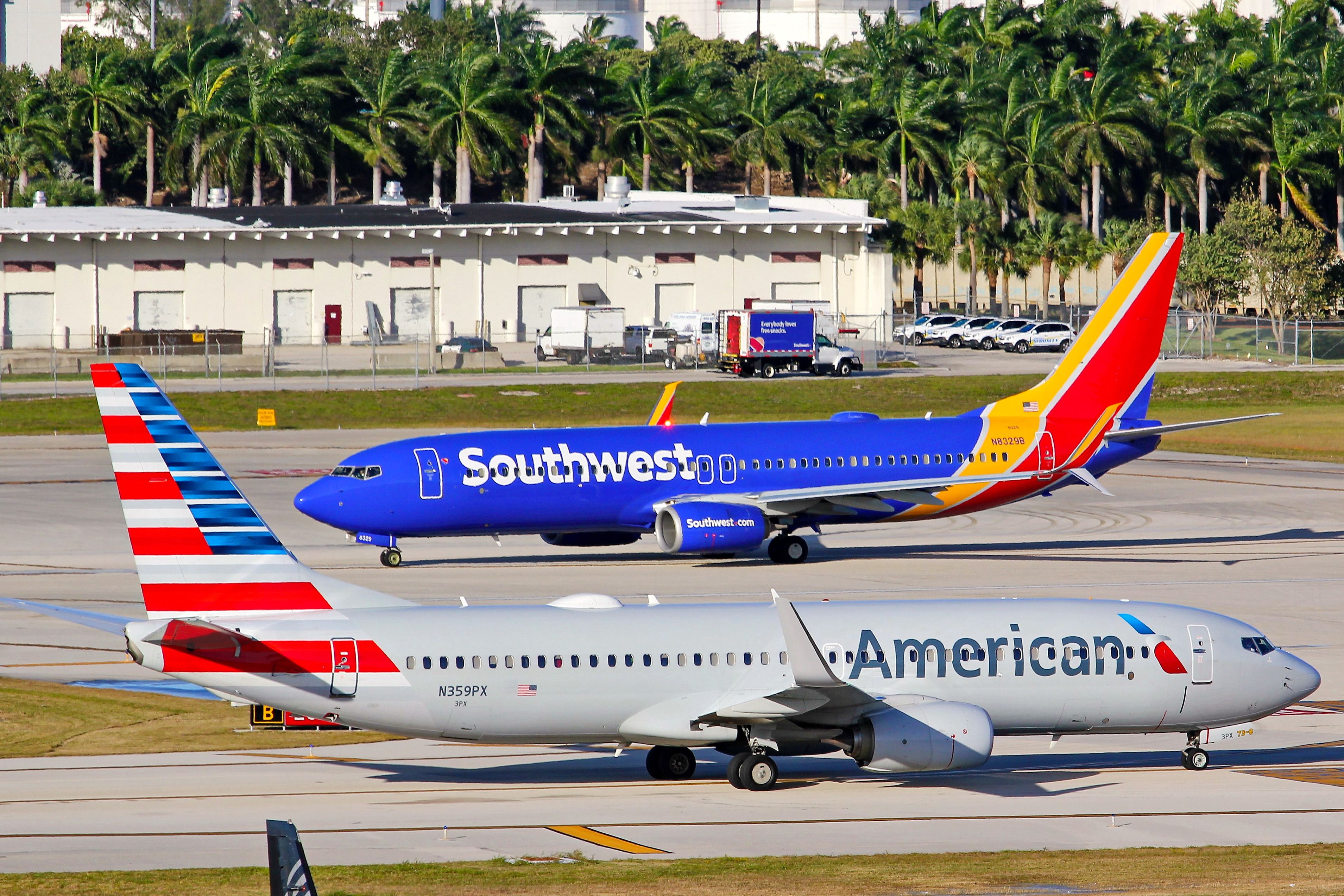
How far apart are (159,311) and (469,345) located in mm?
22584

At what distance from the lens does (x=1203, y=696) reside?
91.7 ft

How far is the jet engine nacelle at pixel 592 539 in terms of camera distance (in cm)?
4978

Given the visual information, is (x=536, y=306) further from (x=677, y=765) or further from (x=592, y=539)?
(x=677, y=765)

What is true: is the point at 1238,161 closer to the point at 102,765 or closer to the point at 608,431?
the point at 608,431

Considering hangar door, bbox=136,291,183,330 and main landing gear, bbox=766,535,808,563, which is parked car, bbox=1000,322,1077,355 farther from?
main landing gear, bbox=766,535,808,563

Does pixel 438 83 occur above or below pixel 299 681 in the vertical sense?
above

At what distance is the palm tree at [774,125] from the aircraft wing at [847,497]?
114 m

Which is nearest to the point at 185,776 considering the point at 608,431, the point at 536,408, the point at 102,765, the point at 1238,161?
the point at 102,765

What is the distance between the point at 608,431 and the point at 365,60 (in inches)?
5793

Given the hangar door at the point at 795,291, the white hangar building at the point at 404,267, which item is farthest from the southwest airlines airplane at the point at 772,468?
the hangar door at the point at 795,291

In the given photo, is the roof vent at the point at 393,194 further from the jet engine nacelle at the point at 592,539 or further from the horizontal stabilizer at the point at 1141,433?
the horizontal stabilizer at the point at 1141,433

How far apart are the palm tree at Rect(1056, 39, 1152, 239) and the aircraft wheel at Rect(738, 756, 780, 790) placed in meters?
127

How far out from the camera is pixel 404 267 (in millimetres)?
120500

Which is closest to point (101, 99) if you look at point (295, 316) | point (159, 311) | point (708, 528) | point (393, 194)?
point (393, 194)
